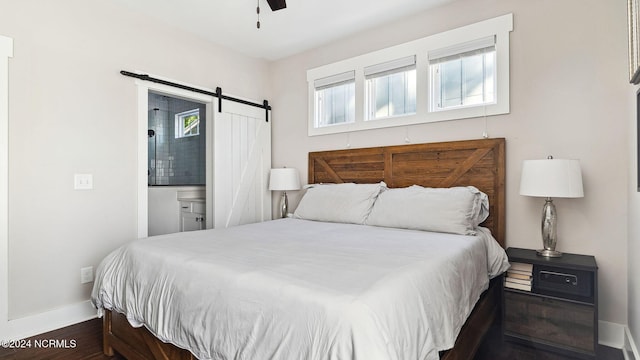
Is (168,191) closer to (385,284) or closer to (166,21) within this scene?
(166,21)

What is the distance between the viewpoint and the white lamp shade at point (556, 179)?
7.18 feet

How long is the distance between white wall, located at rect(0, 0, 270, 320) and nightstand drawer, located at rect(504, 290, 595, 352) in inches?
124

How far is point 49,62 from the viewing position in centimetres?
256

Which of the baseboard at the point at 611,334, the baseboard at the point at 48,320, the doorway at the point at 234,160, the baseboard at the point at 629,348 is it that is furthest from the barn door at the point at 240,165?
the baseboard at the point at 629,348

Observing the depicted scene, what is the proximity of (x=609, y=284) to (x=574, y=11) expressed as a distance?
1980mm

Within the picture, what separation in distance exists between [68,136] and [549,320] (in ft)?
12.2

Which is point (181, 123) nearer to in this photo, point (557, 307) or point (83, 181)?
point (83, 181)

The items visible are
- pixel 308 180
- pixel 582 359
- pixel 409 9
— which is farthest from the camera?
pixel 308 180

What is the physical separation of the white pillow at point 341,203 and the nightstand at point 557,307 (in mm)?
1203

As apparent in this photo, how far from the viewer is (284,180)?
385 centimetres

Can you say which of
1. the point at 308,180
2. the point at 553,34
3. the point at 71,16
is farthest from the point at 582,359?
the point at 71,16

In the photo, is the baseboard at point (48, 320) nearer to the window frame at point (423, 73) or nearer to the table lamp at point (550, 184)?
the window frame at point (423, 73)

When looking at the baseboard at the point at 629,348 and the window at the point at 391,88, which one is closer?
the baseboard at the point at 629,348

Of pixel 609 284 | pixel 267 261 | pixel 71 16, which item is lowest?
pixel 609 284
